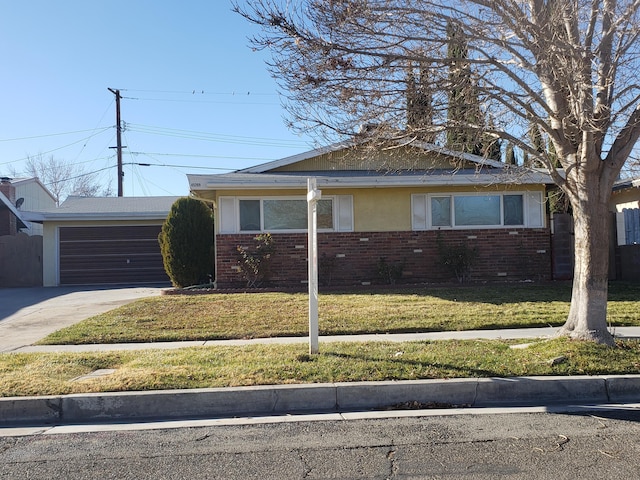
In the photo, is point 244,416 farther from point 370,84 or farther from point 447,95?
point 447,95

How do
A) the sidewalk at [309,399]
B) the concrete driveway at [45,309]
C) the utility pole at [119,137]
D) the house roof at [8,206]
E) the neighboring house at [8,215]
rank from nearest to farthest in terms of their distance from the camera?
the sidewalk at [309,399]
the concrete driveway at [45,309]
the house roof at [8,206]
the neighboring house at [8,215]
the utility pole at [119,137]

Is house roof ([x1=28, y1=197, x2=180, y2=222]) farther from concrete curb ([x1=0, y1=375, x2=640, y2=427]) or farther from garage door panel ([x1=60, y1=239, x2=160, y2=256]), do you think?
concrete curb ([x1=0, y1=375, x2=640, y2=427])

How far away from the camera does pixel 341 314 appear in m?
10.9

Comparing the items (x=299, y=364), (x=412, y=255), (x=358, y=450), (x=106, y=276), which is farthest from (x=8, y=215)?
(x=358, y=450)

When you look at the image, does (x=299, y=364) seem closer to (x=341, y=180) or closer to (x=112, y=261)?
(x=341, y=180)

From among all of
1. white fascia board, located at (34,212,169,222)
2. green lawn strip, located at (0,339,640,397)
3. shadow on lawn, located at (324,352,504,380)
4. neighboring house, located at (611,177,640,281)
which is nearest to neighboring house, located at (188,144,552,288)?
neighboring house, located at (611,177,640,281)

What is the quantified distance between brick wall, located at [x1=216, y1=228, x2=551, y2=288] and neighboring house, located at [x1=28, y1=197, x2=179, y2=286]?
7.51 m

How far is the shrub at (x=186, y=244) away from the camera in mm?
16328

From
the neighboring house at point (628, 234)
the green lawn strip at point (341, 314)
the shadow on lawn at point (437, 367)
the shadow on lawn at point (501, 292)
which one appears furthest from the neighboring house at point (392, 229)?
the shadow on lawn at point (437, 367)

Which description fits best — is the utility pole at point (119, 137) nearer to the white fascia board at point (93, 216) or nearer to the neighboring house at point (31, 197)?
the neighboring house at point (31, 197)

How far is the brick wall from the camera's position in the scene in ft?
50.3

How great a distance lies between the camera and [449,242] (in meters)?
15.4

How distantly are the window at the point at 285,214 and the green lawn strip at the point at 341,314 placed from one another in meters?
2.34

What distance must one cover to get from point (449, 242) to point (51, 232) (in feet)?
46.1
